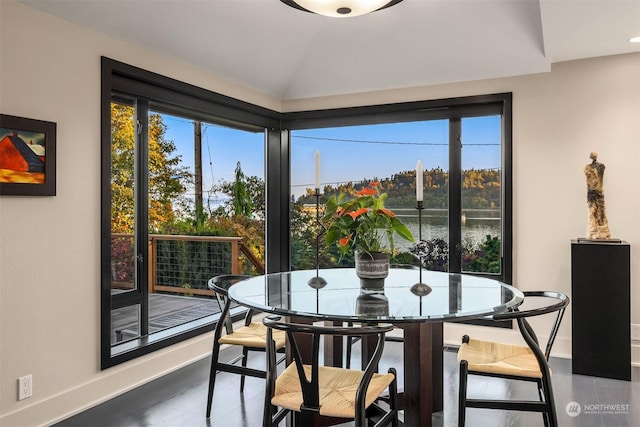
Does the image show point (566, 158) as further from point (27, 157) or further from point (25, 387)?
point (25, 387)

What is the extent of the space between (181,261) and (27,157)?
160cm

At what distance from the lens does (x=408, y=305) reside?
7.39ft

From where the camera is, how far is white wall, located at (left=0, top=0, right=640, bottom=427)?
102 inches

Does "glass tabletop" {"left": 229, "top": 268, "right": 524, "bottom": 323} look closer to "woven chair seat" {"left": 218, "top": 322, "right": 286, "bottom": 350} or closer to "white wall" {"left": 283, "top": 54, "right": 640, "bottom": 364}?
"woven chair seat" {"left": 218, "top": 322, "right": 286, "bottom": 350}

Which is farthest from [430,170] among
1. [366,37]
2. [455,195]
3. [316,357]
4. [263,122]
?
[316,357]

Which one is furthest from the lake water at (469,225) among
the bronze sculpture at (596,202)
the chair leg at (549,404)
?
the chair leg at (549,404)

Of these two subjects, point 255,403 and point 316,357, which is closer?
point 316,357

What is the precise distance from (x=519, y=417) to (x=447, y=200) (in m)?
2.08

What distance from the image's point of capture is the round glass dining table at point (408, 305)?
209cm

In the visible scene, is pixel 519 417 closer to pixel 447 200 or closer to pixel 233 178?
pixel 447 200

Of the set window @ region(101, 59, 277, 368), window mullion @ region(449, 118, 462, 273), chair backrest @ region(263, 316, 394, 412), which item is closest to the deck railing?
window @ region(101, 59, 277, 368)

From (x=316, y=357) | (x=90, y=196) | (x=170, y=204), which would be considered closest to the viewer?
(x=316, y=357)

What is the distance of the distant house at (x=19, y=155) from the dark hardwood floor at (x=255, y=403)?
57.1 inches

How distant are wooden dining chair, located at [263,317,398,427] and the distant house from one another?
5.30ft
